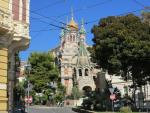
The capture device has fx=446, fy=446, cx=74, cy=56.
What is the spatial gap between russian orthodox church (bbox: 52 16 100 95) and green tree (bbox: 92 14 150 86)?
51558 mm

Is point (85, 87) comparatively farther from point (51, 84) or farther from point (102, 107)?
point (102, 107)

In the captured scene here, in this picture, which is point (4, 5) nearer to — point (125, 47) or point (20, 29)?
point (20, 29)

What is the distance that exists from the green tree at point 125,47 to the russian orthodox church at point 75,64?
51558 millimetres

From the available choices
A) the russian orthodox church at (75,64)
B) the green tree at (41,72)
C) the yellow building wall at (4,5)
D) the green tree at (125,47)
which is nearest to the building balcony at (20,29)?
the yellow building wall at (4,5)

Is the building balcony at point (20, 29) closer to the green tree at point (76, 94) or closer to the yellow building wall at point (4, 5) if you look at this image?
the yellow building wall at point (4, 5)

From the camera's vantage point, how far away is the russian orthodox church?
118375 mm

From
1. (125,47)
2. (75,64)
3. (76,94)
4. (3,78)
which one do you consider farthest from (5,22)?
(75,64)

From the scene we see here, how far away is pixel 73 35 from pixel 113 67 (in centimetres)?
9734

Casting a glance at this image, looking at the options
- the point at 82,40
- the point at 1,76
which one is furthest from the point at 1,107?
the point at 82,40

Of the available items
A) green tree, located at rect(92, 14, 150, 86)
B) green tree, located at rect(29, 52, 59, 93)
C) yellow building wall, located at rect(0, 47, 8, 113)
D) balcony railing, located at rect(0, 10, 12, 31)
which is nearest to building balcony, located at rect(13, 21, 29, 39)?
balcony railing, located at rect(0, 10, 12, 31)

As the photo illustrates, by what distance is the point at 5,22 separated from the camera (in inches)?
808

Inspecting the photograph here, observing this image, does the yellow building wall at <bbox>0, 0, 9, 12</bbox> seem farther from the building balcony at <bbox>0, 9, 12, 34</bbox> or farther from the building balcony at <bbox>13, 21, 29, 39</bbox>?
the building balcony at <bbox>13, 21, 29, 39</bbox>

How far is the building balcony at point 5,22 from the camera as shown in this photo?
2012 centimetres

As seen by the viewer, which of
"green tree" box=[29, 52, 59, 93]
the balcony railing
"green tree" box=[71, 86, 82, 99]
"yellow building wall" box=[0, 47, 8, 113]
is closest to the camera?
the balcony railing
